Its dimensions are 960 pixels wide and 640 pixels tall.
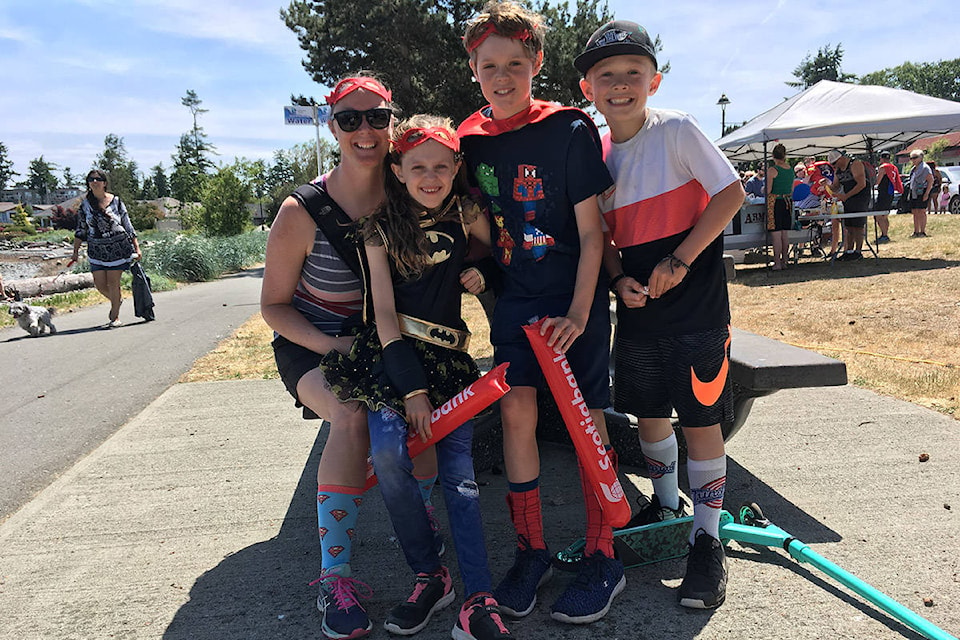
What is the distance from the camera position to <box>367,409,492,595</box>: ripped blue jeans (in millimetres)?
2156

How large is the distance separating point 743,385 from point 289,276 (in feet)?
6.16

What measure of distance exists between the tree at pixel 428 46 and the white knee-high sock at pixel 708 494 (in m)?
18.3

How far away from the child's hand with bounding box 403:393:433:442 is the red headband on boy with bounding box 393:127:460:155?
0.87 metres

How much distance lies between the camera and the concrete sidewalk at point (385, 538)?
7.12 ft

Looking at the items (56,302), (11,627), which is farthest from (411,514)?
(56,302)

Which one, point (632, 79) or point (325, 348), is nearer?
point (632, 79)

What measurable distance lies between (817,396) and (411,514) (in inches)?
132

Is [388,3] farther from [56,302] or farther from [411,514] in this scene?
[411,514]

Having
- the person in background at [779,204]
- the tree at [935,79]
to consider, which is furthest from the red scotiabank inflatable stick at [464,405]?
the tree at [935,79]

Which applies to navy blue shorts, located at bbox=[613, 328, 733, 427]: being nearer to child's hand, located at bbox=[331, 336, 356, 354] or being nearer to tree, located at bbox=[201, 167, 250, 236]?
child's hand, located at bbox=[331, 336, 356, 354]

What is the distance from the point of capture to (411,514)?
7.17ft

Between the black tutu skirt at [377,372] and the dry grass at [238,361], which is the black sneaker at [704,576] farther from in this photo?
the dry grass at [238,361]

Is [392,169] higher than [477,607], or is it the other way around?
[392,169]

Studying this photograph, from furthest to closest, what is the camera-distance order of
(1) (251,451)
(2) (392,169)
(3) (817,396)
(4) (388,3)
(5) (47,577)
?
(4) (388,3) → (3) (817,396) → (1) (251,451) → (5) (47,577) → (2) (392,169)
